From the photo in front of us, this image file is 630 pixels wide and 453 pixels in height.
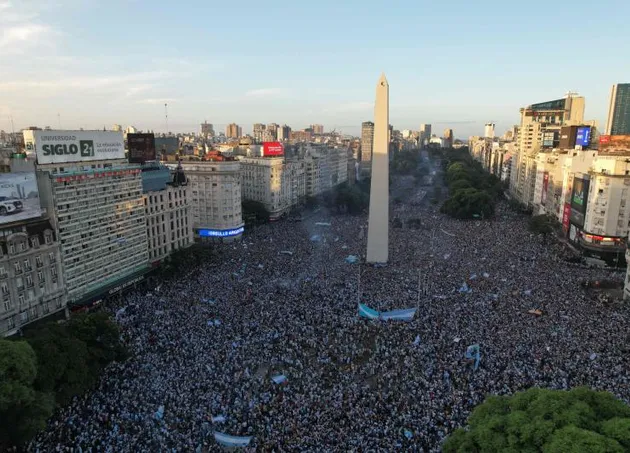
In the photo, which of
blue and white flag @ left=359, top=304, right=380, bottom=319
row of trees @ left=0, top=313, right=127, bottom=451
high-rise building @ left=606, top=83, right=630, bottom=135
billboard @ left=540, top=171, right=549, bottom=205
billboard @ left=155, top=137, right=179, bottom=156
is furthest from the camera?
high-rise building @ left=606, top=83, right=630, bottom=135

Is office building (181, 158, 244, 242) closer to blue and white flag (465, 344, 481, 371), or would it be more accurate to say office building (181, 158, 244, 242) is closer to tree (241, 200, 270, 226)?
tree (241, 200, 270, 226)

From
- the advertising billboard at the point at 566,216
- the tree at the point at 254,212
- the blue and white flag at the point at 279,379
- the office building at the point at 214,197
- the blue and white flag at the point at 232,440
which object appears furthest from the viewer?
the tree at the point at 254,212

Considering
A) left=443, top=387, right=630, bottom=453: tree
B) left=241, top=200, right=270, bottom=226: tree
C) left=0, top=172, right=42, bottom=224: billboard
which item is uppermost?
left=0, top=172, right=42, bottom=224: billboard

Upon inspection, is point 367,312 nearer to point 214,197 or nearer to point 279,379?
point 279,379

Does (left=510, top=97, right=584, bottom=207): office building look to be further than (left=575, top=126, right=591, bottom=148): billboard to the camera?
Yes

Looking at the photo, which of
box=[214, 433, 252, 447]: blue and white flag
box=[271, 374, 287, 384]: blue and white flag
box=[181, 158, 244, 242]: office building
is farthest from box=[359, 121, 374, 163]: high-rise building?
box=[214, 433, 252, 447]: blue and white flag

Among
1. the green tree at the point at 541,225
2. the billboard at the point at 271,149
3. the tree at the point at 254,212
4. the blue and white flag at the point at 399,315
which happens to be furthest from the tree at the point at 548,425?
the billboard at the point at 271,149

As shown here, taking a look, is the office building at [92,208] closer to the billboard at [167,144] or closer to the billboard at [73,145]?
the billboard at [73,145]
